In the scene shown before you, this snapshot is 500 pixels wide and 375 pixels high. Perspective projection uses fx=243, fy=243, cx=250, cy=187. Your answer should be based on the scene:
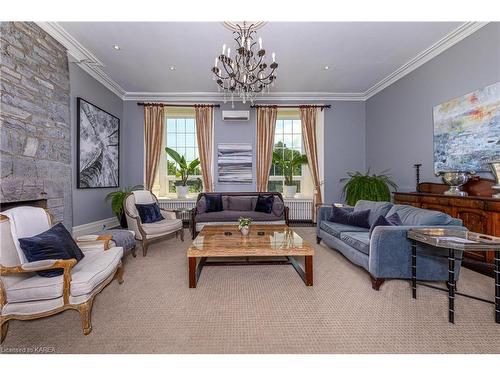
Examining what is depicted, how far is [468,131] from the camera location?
3443 millimetres

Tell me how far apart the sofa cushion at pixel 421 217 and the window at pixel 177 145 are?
4657 mm

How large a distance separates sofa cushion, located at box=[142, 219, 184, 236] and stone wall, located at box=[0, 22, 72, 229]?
1.28 m

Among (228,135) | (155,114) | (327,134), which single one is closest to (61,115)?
(155,114)

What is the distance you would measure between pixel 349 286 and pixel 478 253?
1746mm

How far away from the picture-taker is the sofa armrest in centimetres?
253

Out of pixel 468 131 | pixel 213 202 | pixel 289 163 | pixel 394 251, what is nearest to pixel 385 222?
pixel 394 251

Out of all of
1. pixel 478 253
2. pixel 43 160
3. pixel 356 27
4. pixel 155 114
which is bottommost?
pixel 478 253

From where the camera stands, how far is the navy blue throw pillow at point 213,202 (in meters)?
5.25

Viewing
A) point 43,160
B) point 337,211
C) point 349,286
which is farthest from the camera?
point 337,211

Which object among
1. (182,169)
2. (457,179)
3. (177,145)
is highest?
(177,145)

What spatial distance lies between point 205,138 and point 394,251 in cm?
482

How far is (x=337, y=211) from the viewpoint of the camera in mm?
4133

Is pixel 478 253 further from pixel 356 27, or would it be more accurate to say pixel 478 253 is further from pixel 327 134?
pixel 327 134

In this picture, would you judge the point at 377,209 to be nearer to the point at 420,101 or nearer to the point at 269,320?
the point at 420,101
